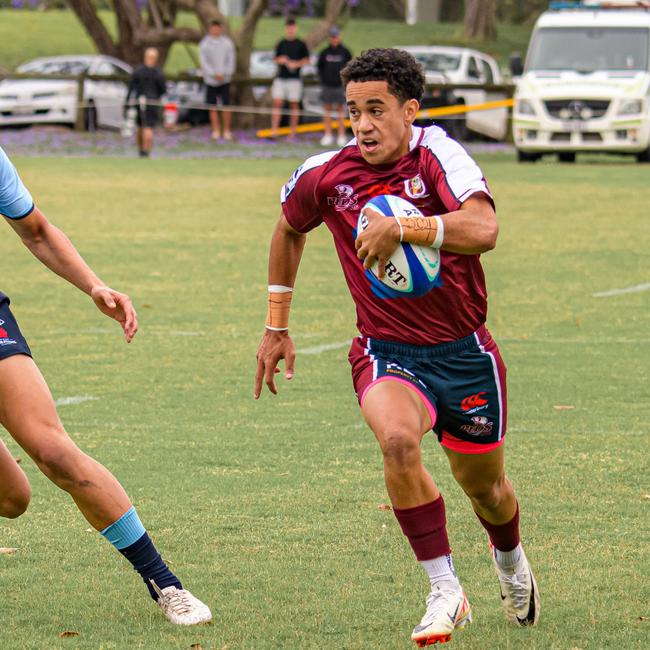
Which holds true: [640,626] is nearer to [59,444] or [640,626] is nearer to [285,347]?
[285,347]

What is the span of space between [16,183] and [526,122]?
80.8ft

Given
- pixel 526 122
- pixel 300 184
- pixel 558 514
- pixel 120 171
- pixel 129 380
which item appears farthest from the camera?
pixel 526 122

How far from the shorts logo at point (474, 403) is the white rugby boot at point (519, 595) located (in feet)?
1.95

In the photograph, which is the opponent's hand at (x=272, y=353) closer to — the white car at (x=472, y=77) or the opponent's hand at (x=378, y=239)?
the opponent's hand at (x=378, y=239)

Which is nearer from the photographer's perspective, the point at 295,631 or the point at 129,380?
the point at 295,631

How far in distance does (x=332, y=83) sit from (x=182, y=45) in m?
32.9

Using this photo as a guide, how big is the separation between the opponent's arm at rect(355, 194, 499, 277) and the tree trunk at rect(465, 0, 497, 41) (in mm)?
57062

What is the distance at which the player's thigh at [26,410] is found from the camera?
17.0 feet

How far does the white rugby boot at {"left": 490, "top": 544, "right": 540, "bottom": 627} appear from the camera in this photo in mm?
5426

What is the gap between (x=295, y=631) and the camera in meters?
5.30

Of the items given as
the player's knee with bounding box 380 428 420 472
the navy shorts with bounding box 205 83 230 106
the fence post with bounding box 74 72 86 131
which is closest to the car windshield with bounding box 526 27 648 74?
the navy shorts with bounding box 205 83 230 106

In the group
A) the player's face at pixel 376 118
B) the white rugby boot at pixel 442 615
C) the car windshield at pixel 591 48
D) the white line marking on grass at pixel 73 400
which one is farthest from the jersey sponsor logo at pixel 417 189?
the car windshield at pixel 591 48

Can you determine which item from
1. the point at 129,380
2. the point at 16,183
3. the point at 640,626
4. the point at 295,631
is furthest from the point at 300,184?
the point at 129,380

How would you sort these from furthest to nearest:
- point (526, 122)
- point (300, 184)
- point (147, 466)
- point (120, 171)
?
1. point (526, 122)
2. point (120, 171)
3. point (147, 466)
4. point (300, 184)
